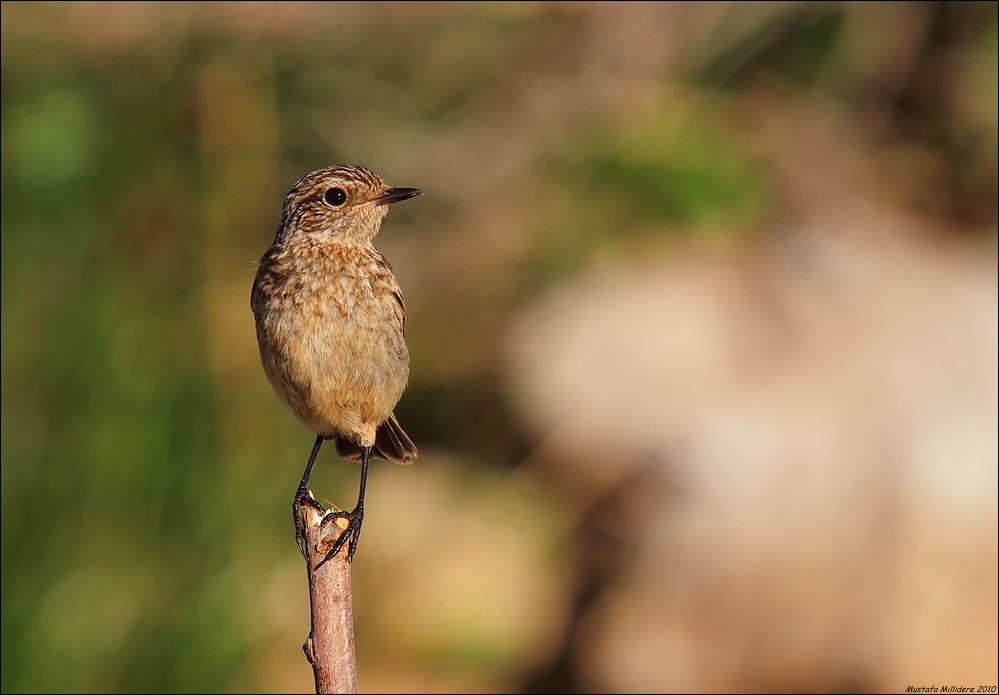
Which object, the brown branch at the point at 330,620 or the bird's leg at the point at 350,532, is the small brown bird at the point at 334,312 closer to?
the bird's leg at the point at 350,532

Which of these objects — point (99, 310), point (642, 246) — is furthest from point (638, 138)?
point (99, 310)

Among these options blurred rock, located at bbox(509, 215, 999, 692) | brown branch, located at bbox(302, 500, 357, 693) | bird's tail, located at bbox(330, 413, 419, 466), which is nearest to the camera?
brown branch, located at bbox(302, 500, 357, 693)

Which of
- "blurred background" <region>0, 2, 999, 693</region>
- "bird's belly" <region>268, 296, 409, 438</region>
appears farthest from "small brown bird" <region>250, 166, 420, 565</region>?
"blurred background" <region>0, 2, 999, 693</region>

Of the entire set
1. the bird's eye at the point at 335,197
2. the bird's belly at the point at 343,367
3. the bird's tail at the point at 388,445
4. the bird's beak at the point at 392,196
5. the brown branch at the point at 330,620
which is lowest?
the brown branch at the point at 330,620

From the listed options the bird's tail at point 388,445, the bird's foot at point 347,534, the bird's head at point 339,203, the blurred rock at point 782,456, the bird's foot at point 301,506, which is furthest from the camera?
the blurred rock at point 782,456

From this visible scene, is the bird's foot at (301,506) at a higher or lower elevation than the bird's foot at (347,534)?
higher

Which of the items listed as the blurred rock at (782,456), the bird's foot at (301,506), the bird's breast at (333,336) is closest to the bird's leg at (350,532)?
the bird's foot at (301,506)

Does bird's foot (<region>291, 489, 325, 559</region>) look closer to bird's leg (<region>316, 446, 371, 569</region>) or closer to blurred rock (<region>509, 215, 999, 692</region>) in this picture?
Answer: bird's leg (<region>316, 446, 371, 569</region>)

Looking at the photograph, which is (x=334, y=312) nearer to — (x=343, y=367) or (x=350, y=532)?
(x=343, y=367)
